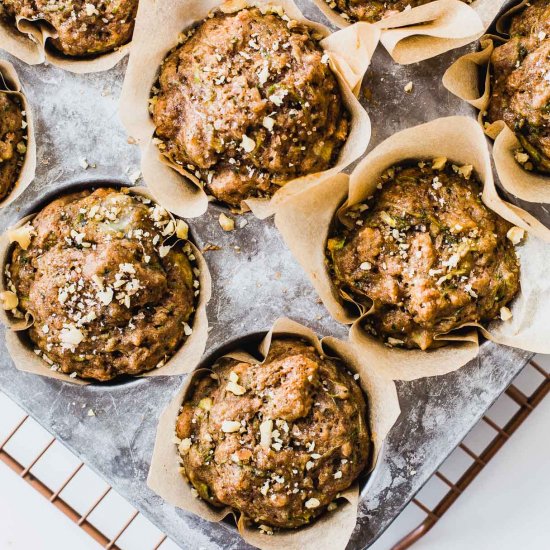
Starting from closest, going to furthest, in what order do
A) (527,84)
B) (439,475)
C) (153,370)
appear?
(527,84)
(153,370)
(439,475)

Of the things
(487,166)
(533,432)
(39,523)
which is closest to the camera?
(487,166)

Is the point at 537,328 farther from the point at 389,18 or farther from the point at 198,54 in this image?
the point at 198,54

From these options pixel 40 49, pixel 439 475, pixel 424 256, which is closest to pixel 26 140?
pixel 40 49

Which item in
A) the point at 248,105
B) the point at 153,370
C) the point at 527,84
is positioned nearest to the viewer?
the point at 248,105

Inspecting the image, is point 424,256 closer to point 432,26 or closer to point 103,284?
point 432,26

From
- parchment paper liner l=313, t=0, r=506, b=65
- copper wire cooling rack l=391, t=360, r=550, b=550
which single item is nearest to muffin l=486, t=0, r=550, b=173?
parchment paper liner l=313, t=0, r=506, b=65

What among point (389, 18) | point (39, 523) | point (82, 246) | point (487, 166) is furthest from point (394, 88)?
point (39, 523)
